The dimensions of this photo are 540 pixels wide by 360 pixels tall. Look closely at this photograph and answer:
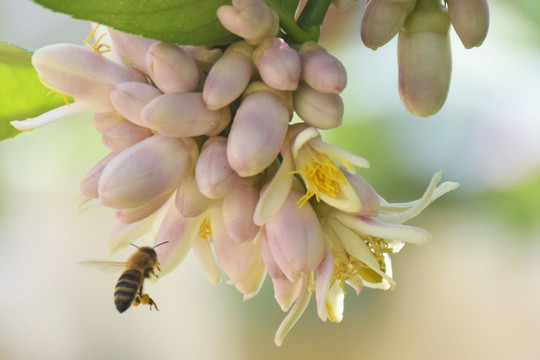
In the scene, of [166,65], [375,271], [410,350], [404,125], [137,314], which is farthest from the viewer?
[137,314]

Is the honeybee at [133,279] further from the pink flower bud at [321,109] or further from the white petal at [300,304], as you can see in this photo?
the pink flower bud at [321,109]

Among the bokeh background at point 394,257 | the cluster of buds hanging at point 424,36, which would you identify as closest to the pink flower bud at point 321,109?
the cluster of buds hanging at point 424,36

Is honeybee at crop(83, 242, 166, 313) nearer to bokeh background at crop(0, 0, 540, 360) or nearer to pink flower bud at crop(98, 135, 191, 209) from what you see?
pink flower bud at crop(98, 135, 191, 209)

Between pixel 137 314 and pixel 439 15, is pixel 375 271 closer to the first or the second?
pixel 439 15

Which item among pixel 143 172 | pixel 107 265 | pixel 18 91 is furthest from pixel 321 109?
pixel 107 265

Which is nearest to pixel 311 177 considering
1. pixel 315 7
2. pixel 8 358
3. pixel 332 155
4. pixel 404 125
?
pixel 332 155

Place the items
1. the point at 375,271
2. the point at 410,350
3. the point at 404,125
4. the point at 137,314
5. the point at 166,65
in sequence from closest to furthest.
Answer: the point at 166,65 → the point at 375,271 → the point at 404,125 → the point at 410,350 → the point at 137,314

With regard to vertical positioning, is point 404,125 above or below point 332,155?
below

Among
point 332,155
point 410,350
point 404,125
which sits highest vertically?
point 332,155
